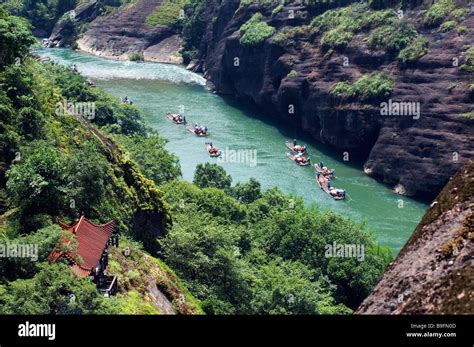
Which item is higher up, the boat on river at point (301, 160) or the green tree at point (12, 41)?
the green tree at point (12, 41)

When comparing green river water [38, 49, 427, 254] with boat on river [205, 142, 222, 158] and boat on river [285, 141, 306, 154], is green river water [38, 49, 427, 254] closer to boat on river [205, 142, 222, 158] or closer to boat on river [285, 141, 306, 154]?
boat on river [205, 142, 222, 158]

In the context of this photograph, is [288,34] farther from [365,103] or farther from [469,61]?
[469,61]

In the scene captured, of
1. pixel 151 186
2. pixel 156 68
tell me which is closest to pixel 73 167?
pixel 151 186

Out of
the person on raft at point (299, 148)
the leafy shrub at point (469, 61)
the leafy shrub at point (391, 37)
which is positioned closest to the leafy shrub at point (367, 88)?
the leafy shrub at point (391, 37)

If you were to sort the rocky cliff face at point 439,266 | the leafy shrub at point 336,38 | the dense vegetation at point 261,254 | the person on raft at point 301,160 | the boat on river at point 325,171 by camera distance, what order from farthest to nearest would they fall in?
the leafy shrub at point 336,38
the person on raft at point 301,160
the boat on river at point 325,171
the dense vegetation at point 261,254
the rocky cliff face at point 439,266

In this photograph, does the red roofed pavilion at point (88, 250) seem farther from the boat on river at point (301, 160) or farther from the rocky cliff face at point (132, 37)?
the rocky cliff face at point (132, 37)

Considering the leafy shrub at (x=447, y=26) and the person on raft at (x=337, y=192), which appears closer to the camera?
the person on raft at (x=337, y=192)
